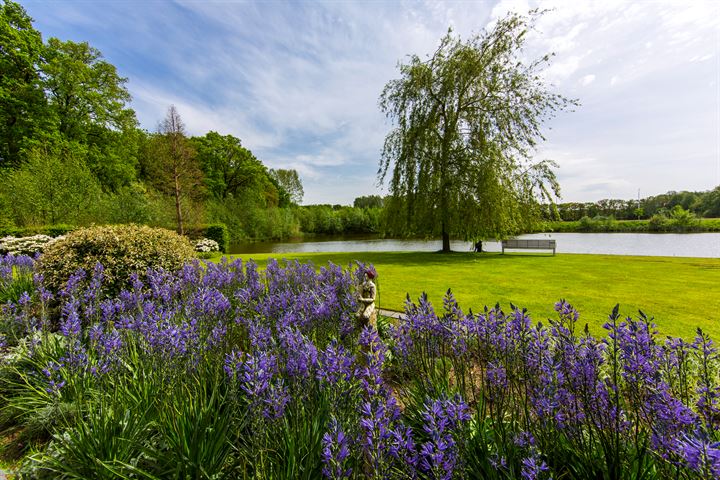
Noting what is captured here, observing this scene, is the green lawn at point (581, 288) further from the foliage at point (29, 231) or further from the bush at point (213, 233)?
the foliage at point (29, 231)

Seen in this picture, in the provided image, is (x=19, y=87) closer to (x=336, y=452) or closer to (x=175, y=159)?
(x=175, y=159)

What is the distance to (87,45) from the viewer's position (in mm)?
26547

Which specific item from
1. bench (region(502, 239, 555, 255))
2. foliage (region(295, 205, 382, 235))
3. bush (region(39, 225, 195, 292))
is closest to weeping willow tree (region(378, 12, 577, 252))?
bench (region(502, 239, 555, 255))

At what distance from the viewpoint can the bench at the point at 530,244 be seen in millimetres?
19062

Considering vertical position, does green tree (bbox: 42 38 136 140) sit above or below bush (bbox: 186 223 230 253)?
above

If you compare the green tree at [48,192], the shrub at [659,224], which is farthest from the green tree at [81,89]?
the shrub at [659,224]

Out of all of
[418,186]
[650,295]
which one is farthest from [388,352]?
[418,186]

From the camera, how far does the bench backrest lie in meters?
19.1

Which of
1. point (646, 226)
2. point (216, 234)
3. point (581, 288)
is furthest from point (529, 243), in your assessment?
point (646, 226)

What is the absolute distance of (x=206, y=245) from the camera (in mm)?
22562

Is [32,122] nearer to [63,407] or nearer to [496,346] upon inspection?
[63,407]

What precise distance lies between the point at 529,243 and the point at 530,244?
0.09 metres

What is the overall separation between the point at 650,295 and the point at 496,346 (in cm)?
885

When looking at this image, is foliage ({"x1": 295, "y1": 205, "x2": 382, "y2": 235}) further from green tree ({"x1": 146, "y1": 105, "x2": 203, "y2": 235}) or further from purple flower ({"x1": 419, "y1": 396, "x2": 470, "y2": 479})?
purple flower ({"x1": 419, "y1": 396, "x2": 470, "y2": 479})
